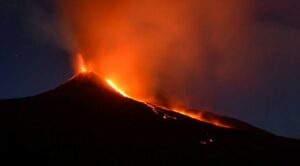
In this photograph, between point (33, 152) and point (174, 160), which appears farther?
point (174, 160)

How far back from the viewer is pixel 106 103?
81875mm

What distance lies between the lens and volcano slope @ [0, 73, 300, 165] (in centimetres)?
5759

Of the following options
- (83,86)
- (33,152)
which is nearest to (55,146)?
(33,152)

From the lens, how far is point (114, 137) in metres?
65.6

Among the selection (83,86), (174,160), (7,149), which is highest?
(83,86)

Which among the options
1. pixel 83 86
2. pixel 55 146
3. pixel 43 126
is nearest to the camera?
pixel 55 146

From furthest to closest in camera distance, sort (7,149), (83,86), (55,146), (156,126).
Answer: (83,86) < (156,126) < (55,146) < (7,149)

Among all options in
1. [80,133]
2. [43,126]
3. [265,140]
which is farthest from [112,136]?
[265,140]

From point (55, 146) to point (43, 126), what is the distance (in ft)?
28.1

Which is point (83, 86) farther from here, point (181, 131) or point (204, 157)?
point (204, 157)

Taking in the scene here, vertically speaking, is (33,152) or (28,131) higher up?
(28,131)

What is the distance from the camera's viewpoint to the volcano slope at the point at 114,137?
57.6 m

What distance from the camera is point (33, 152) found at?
182 ft

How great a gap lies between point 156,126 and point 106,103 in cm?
1141
